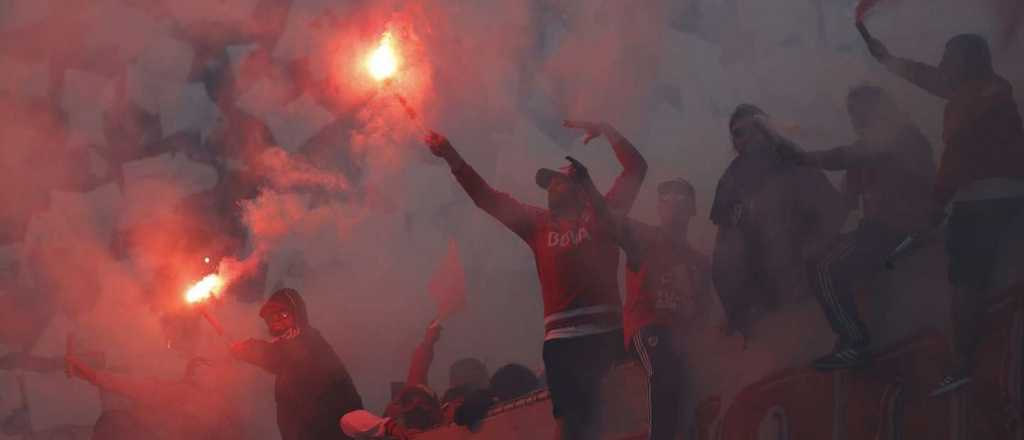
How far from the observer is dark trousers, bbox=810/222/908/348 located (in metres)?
5.50

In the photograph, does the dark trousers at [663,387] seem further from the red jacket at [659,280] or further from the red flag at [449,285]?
the red flag at [449,285]

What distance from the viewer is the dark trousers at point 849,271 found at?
550cm

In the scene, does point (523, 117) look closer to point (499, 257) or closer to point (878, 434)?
point (499, 257)

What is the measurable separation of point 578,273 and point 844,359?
1437mm

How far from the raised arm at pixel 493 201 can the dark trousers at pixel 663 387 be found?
108 cm

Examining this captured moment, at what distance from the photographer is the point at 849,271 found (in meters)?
5.58

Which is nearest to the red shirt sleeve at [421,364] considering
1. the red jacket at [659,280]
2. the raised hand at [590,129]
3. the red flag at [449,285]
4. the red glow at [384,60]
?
the red flag at [449,285]

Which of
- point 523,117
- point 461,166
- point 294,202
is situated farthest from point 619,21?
point 294,202

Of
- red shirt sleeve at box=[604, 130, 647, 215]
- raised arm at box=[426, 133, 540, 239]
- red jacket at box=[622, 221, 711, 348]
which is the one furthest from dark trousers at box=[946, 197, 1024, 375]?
raised arm at box=[426, 133, 540, 239]

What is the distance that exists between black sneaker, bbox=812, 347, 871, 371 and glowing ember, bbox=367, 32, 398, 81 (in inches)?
125

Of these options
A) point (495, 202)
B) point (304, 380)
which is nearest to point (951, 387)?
point (495, 202)

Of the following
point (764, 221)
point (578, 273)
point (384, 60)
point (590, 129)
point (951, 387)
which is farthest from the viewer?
point (384, 60)

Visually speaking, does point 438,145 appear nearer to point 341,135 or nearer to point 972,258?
point 341,135

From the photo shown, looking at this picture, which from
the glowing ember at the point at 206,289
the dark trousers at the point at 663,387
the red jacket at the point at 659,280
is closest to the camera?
the dark trousers at the point at 663,387
